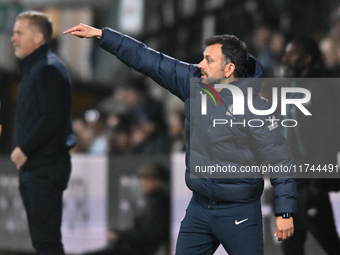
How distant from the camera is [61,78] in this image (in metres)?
3.84

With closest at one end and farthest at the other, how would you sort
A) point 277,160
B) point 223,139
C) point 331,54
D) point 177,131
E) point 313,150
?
1. point 277,160
2. point 223,139
3. point 313,150
4. point 331,54
5. point 177,131

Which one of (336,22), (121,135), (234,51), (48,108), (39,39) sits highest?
(336,22)

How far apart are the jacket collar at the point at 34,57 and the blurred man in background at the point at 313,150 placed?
187 cm

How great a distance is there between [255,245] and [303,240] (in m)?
1.31

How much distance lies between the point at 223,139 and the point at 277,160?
32 centimetres

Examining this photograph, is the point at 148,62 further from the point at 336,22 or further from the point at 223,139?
the point at 336,22

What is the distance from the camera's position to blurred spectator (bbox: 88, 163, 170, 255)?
5109 millimetres

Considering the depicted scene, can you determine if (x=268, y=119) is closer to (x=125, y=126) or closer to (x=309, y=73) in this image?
(x=309, y=73)

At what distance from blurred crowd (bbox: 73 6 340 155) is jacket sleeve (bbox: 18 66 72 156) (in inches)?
57.3

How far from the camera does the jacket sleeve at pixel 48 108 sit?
3.71 m

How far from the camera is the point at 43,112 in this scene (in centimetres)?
373

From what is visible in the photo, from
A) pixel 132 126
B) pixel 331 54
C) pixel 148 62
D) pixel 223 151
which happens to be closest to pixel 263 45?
pixel 331 54

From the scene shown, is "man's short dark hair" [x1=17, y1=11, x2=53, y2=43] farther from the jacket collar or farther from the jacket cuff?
the jacket cuff

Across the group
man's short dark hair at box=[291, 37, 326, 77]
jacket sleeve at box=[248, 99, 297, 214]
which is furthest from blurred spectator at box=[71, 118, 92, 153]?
jacket sleeve at box=[248, 99, 297, 214]
